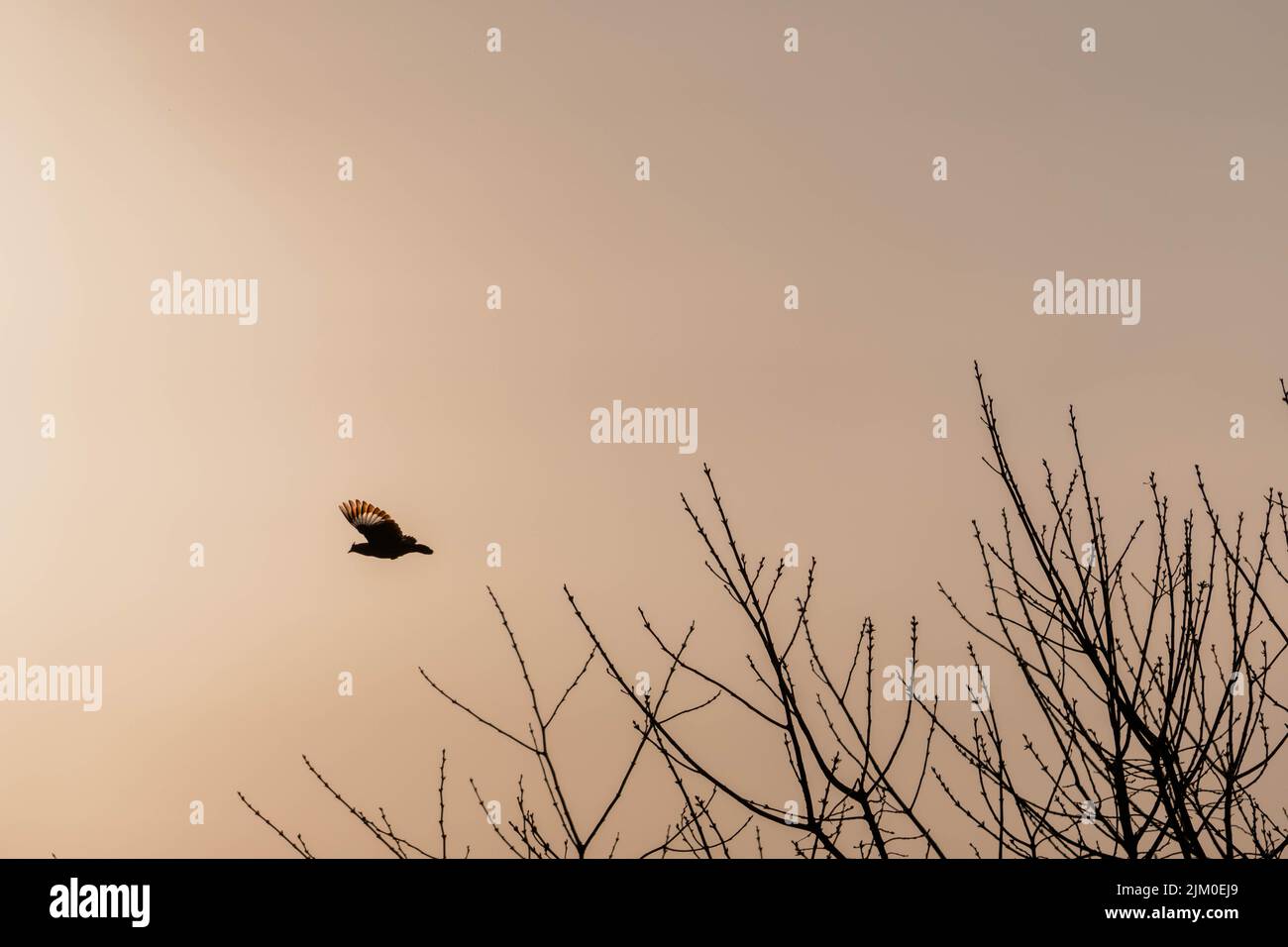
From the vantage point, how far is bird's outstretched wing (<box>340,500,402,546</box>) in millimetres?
6844

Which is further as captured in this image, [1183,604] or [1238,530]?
[1238,530]

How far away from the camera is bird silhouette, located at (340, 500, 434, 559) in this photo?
6852 mm

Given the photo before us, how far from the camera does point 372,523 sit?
6.85 meters

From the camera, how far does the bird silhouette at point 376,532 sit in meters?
6.85

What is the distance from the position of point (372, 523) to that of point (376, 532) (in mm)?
74

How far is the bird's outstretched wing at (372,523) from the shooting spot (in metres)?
6.84

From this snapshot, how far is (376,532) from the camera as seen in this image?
270 inches
